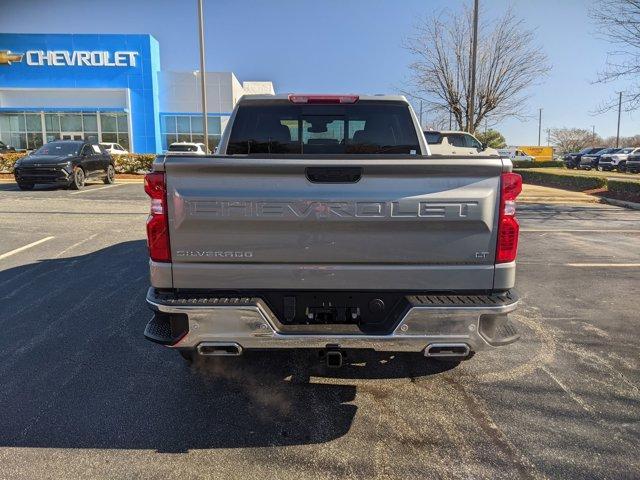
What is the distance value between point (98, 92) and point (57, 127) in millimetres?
4569

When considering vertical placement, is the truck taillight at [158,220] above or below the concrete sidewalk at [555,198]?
above

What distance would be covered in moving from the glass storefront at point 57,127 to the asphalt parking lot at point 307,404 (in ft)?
128

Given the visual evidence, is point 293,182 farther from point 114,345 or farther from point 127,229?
point 127,229

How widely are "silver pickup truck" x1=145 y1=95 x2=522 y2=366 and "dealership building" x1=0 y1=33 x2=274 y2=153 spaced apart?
40.8 meters

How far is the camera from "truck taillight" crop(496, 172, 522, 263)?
281cm

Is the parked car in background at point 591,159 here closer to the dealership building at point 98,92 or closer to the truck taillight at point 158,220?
the dealership building at point 98,92

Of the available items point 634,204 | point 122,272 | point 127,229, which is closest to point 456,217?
point 122,272

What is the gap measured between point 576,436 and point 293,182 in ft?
7.67

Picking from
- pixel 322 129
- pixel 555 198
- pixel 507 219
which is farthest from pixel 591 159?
pixel 507 219

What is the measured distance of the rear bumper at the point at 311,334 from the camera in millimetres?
2781

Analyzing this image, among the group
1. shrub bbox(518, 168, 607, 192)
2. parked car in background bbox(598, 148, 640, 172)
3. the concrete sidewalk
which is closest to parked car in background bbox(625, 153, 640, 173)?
parked car in background bbox(598, 148, 640, 172)

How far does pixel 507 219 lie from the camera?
2.85m

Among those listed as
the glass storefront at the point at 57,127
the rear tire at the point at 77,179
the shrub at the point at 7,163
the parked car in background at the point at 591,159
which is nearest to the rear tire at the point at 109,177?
the rear tire at the point at 77,179

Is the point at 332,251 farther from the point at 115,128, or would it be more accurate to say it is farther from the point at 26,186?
the point at 115,128
